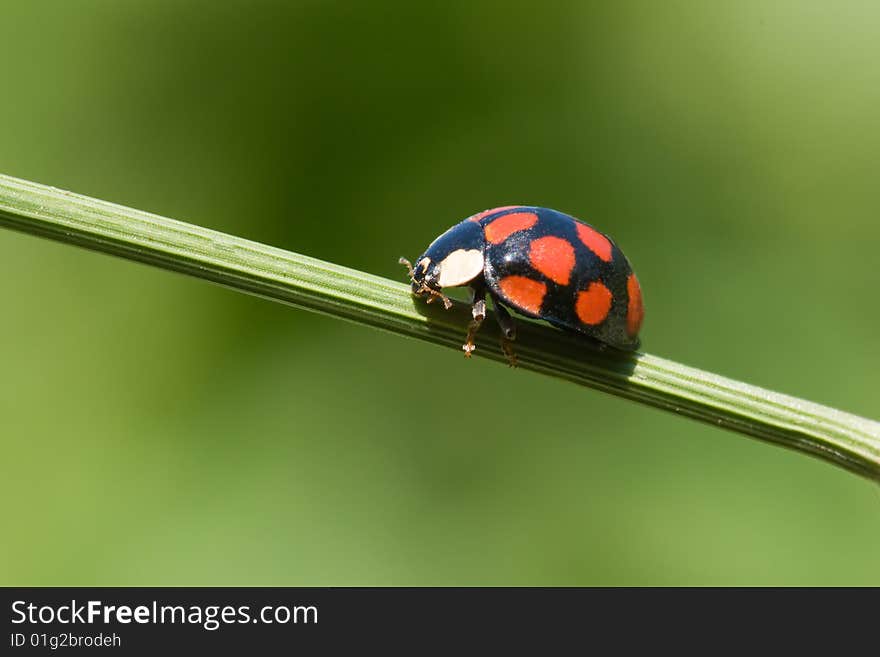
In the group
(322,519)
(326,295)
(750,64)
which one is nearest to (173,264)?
(326,295)

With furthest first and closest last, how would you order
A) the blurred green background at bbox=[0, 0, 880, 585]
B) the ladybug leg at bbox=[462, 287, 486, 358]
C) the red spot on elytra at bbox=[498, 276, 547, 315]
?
the blurred green background at bbox=[0, 0, 880, 585], the red spot on elytra at bbox=[498, 276, 547, 315], the ladybug leg at bbox=[462, 287, 486, 358]

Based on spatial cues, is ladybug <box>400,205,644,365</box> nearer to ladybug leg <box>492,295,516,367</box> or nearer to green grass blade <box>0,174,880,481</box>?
ladybug leg <box>492,295,516,367</box>

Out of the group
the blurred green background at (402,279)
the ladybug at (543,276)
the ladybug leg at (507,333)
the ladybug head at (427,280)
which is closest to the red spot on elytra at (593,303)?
the ladybug at (543,276)

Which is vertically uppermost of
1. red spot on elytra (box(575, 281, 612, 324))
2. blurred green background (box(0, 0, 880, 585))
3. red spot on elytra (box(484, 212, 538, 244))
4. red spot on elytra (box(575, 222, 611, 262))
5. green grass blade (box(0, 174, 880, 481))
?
blurred green background (box(0, 0, 880, 585))

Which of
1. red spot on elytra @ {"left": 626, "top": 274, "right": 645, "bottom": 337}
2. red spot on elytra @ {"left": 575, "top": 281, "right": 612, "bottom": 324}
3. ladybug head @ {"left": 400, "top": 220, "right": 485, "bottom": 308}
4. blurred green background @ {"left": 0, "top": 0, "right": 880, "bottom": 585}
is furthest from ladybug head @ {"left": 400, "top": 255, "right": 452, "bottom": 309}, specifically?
blurred green background @ {"left": 0, "top": 0, "right": 880, "bottom": 585}

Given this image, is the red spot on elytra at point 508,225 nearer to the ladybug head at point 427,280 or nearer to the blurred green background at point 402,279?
the ladybug head at point 427,280

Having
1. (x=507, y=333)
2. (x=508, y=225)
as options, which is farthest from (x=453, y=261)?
(x=507, y=333)

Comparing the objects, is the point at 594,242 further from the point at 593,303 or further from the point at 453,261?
the point at 453,261
